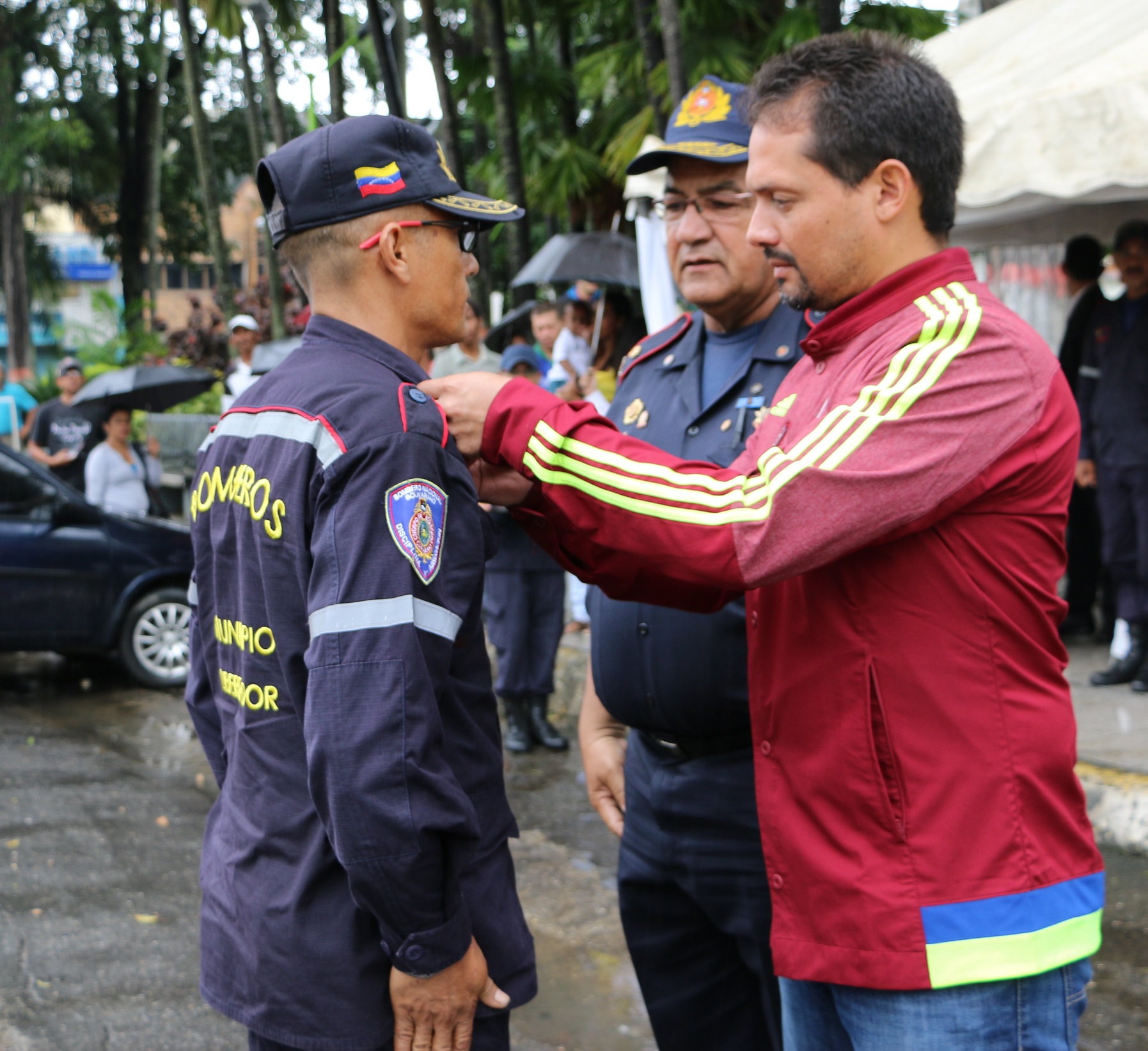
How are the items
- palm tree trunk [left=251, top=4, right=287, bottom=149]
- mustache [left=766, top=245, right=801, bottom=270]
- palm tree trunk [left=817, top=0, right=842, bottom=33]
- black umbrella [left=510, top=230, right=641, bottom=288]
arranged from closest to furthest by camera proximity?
mustache [left=766, top=245, right=801, bottom=270] < palm tree trunk [left=817, top=0, right=842, bottom=33] < black umbrella [left=510, top=230, right=641, bottom=288] < palm tree trunk [left=251, top=4, right=287, bottom=149]

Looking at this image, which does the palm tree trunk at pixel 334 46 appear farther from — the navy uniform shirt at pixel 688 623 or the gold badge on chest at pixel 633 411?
the navy uniform shirt at pixel 688 623

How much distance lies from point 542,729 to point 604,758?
392 cm

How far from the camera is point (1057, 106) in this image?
506 centimetres

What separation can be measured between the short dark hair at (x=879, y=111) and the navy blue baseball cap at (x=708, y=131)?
32.5 inches

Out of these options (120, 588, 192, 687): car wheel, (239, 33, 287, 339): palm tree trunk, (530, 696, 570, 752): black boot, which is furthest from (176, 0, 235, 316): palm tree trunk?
(530, 696, 570, 752): black boot

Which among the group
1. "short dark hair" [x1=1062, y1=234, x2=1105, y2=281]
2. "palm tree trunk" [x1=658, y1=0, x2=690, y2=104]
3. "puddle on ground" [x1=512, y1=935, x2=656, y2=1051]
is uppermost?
"palm tree trunk" [x1=658, y1=0, x2=690, y2=104]

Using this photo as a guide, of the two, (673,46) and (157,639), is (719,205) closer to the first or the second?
(673,46)

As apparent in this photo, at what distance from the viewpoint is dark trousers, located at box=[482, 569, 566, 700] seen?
6582 mm

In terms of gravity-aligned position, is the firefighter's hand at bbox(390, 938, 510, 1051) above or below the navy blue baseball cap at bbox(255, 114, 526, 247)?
below

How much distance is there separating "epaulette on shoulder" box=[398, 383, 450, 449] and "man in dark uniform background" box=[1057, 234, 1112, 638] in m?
5.91

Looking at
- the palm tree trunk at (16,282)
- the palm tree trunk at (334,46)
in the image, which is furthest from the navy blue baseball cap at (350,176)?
the palm tree trunk at (16,282)

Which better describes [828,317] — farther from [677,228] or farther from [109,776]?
[109,776]

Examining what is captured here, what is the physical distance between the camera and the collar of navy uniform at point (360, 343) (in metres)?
2.03

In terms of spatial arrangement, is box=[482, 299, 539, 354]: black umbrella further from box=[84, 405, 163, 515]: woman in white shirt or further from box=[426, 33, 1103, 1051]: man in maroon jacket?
box=[426, 33, 1103, 1051]: man in maroon jacket
